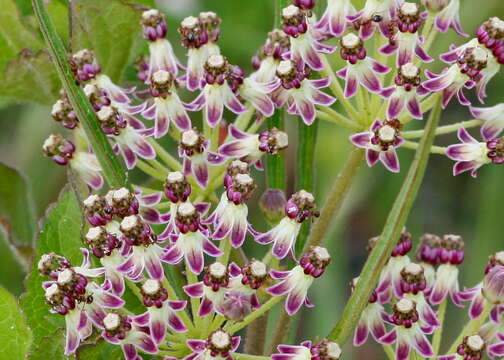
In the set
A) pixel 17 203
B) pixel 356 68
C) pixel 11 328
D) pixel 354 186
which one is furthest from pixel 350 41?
pixel 354 186

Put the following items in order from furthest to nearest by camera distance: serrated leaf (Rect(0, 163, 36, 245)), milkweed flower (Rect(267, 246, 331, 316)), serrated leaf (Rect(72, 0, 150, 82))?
serrated leaf (Rect(0, 163, 36, 245))
serrated leaf (Rect(72, 0, 150, 82))
milkweed flower (Rect(267, 246, 331, 316))

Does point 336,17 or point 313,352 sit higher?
point 336,17

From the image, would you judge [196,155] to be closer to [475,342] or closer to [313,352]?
[313,352]

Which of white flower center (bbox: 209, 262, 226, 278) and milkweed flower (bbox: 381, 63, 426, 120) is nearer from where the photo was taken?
white flower center (bbox: 209, 262, 226, 278)

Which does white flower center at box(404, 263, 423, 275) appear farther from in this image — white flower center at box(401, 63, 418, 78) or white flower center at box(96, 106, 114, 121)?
white flower center at box(96, 106, 114, 121)

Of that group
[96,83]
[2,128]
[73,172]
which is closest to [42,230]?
[73,172]

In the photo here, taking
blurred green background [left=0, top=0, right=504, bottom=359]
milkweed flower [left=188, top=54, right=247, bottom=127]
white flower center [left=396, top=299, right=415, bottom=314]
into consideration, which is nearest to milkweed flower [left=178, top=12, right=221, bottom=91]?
milkweed flower [left=188, top=54, right=247, bottom=127]

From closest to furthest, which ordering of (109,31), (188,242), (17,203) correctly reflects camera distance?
(188,242), (109,31), (17,203)
